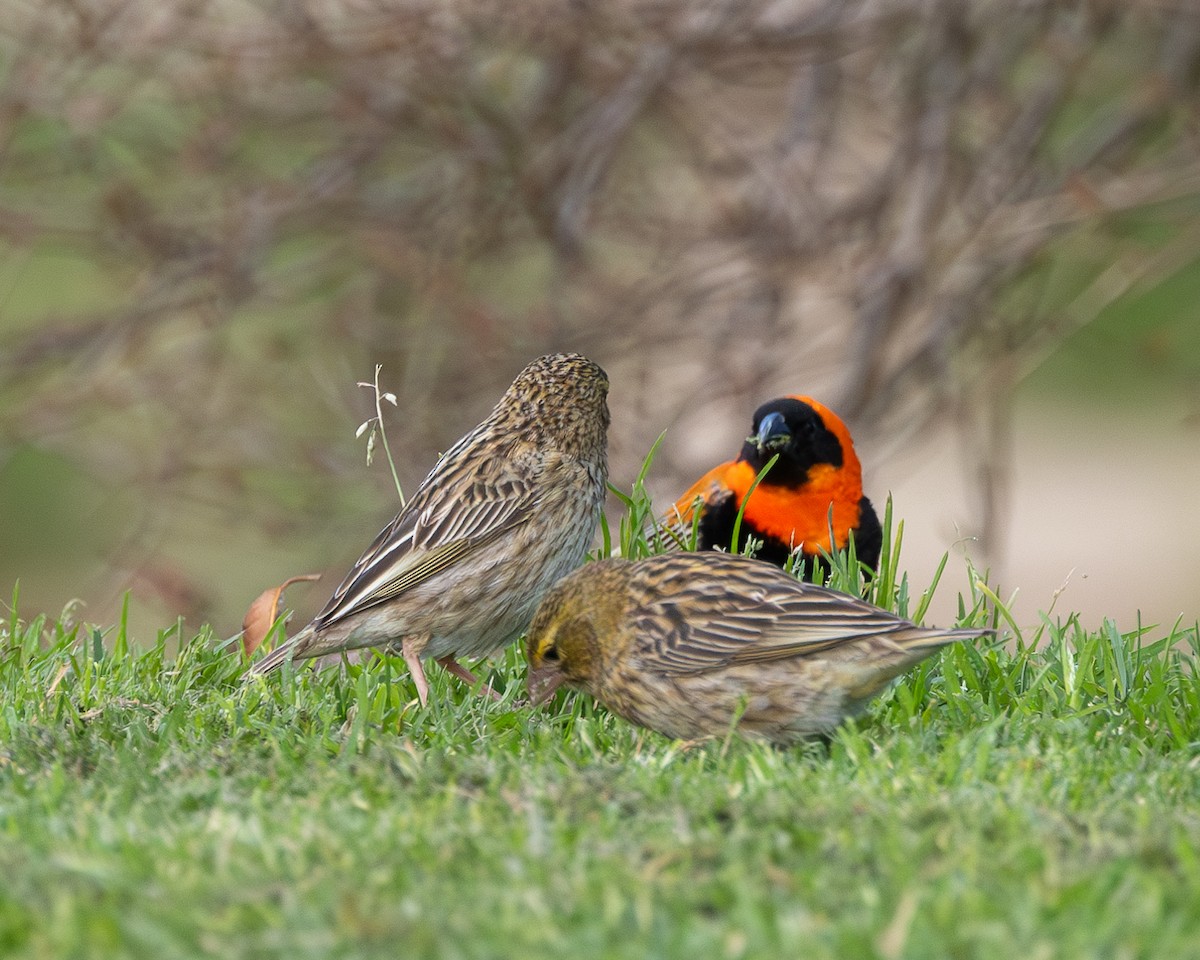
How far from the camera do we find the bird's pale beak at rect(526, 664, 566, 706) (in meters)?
5.27

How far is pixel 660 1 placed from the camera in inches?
372

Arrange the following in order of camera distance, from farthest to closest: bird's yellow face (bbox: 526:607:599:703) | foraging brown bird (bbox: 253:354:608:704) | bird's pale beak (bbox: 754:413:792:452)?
bird's pale beak (bbox: 754:413:792:452), foraging brown bird (bbox: 253:354:608:704), bird's yellow face (bbox: 526:607:599:703)

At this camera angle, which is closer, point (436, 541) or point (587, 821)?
point (587, 821)

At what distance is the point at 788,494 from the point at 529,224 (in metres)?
3.33

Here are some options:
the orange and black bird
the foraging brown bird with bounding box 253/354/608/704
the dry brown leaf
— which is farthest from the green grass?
the orange and black bird

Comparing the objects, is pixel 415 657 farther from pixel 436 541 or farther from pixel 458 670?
pixel 436 541

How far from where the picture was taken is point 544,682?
5.31 m

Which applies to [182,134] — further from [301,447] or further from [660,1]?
[660,1]

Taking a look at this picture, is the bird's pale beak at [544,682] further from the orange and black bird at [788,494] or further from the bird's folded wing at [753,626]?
the orange and black bird at [788,494]

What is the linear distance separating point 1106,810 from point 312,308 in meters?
7.60

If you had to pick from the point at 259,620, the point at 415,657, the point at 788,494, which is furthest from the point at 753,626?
the point at 788,494

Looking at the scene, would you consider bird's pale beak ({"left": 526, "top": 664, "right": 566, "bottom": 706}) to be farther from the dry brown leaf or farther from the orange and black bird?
the orange and black bird

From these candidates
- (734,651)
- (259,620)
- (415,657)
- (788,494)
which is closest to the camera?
(734,651)

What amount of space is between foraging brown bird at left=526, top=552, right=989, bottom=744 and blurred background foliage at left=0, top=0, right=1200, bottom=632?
4.43 metres
